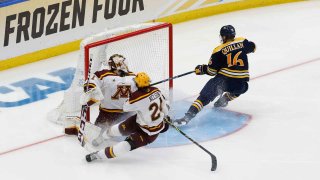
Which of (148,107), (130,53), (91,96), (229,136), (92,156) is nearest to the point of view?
(148,107)

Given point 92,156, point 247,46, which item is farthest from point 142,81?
point 247,46

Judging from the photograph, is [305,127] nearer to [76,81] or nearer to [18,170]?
[76,81]

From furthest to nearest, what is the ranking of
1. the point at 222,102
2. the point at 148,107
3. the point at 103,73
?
the point at 222,102, the point at 103,73, the point at 148,107

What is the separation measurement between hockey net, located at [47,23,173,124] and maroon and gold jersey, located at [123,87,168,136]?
76 centimetres

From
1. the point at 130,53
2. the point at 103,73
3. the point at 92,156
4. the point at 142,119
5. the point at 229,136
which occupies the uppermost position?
the point at 130,53

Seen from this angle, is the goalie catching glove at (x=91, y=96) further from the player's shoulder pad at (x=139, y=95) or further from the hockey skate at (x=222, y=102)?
the hockey skate at (x=222, y=102)

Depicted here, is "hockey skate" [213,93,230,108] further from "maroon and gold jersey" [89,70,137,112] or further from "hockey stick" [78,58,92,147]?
"hockey stick" [78,58,92,147]

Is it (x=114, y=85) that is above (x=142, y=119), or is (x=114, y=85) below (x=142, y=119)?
above

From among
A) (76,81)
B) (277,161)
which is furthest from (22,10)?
(277,161)

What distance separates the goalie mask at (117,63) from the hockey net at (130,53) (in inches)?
6.9

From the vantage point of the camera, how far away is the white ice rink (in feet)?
→ 19.2

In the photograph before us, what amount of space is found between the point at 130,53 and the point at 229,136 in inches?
45.5

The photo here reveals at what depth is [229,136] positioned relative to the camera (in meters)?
6.51

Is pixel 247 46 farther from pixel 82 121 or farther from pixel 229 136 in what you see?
pixel 82 121
